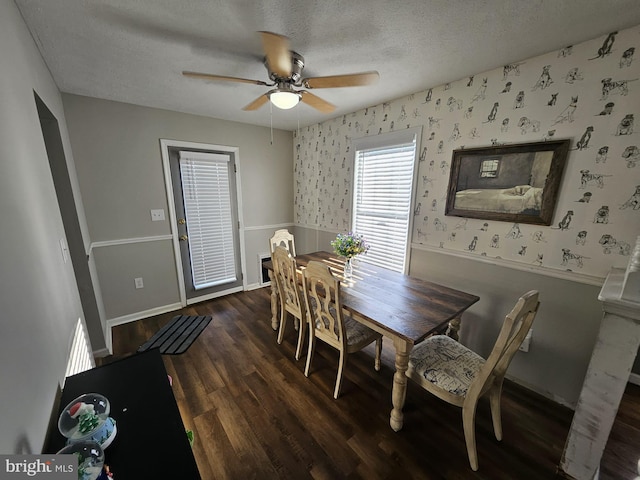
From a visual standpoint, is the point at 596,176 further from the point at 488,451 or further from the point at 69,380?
the point at 69,380

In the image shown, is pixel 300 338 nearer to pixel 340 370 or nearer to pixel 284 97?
pixel 340 370

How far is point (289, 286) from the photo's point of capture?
2.15 meters

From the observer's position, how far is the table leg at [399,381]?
1.42 meters

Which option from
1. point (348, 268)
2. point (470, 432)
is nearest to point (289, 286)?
point (348, 268)

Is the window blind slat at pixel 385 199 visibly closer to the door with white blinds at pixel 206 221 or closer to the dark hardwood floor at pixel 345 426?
the dark hardwood floor at pixel 345 426

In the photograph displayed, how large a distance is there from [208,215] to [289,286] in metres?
1.80

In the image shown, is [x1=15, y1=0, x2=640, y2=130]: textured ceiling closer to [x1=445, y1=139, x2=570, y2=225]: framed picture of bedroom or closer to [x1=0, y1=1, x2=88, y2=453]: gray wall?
[x1=0, y1=1, x2=88, y2=453]: gray wall

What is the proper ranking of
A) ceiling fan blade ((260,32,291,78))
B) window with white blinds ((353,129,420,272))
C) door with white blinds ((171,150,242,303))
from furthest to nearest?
door with white blinds ((171,150,242,303)) → window with white blinds ((353,129,420,272)) → ceiling fan blade ((260,32,291,78))

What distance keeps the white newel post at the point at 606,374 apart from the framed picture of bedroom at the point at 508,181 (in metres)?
0.64

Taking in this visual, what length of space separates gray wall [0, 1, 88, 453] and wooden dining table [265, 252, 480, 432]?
145 cm

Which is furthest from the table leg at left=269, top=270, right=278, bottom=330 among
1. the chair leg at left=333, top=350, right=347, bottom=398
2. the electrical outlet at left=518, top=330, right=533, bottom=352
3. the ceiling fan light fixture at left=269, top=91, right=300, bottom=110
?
the electrical outlet at left=518, top=330, right=533, bottom=352

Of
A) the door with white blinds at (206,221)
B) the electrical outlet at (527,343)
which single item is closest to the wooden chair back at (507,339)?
the electrical outlet at (527,343)

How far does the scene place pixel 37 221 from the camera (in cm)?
114

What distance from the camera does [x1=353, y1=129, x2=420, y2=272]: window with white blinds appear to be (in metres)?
2.49
